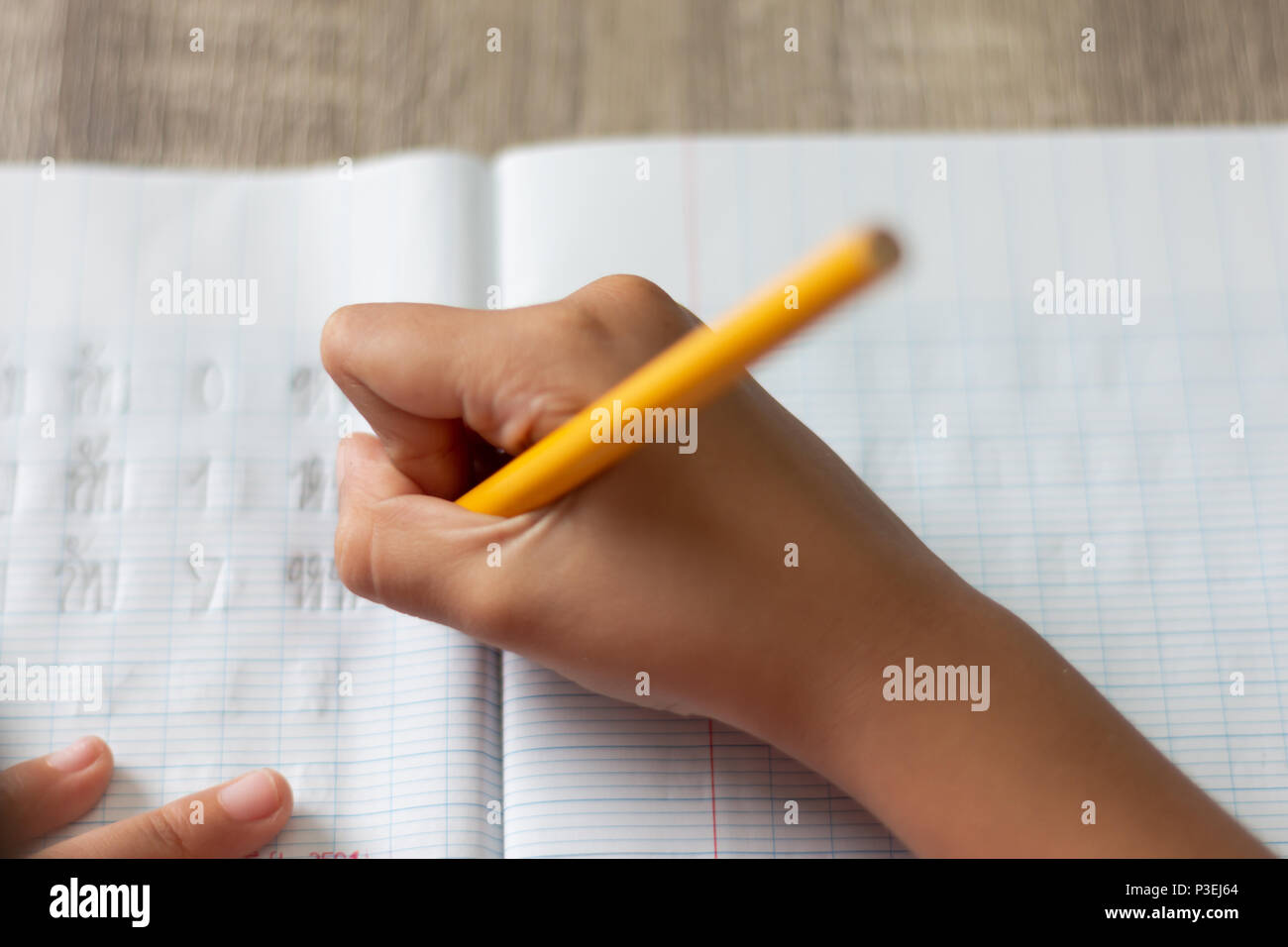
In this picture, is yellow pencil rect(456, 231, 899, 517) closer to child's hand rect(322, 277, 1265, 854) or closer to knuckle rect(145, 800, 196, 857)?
child's hand rect(322, 277, 1265, 854)

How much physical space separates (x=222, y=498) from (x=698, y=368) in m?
0.27

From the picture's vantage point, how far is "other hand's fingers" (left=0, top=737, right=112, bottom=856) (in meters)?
0.40

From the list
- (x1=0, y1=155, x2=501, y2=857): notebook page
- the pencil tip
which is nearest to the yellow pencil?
the pencil tip

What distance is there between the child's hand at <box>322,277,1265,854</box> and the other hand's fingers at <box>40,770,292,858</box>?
0.11 meters

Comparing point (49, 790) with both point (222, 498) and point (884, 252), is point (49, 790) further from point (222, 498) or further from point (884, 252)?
point (884, 252)

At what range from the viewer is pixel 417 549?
1.24ft

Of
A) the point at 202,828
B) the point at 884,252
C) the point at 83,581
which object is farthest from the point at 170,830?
the point at 884,252

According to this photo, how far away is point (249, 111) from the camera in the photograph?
0.53 meters

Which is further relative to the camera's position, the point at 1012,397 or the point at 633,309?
the point at 1012,397

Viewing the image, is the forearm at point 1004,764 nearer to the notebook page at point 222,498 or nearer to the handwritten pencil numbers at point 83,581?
the notebook page at point 222,498
